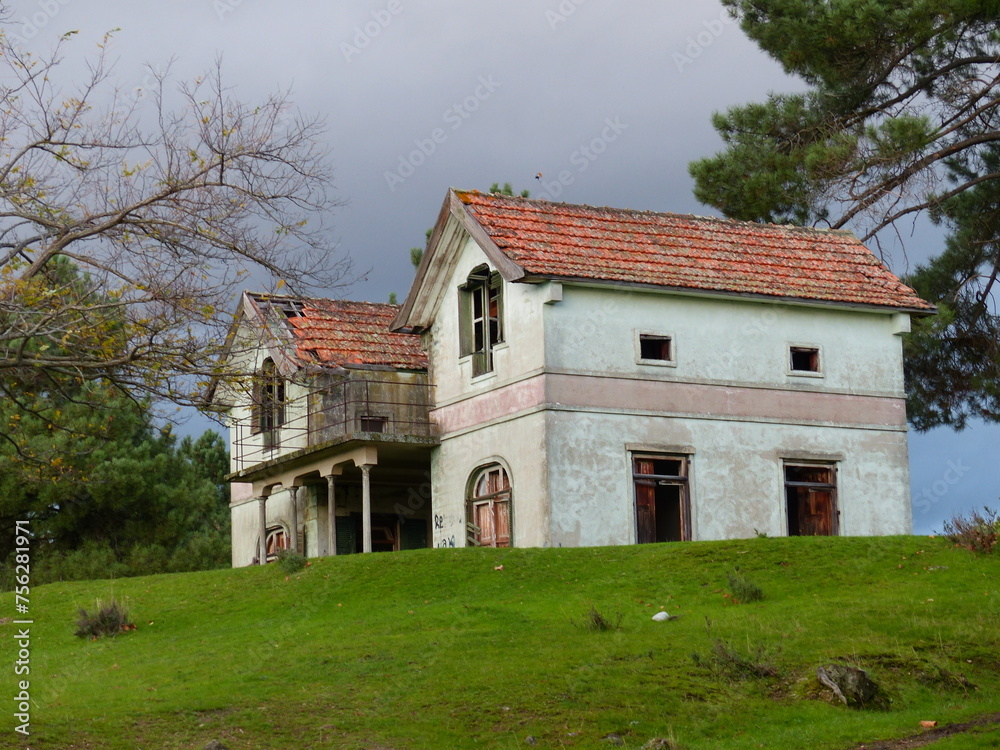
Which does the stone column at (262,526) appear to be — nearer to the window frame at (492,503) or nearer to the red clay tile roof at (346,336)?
the red clay tile roof at (346,336)

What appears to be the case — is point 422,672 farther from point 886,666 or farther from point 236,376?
point 886,666

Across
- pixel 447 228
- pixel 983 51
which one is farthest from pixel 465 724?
pixel 983 51

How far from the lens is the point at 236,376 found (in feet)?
58.3

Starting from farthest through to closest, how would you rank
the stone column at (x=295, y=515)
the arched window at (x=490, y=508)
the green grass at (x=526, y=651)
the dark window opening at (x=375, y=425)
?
the stone column at (x=295, y=515) → the dark window opening at (x=375, y=425) → the arched window at (x=490, y=508) → the green grass at (x=526, y=651)

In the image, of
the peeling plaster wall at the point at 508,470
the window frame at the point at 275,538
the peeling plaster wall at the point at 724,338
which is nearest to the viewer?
the peeling plaster wall at the point at 508,470

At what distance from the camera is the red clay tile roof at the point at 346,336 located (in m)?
36.2

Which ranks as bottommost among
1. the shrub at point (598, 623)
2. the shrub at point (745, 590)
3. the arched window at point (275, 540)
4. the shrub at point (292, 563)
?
the shrub at point (598, 623)

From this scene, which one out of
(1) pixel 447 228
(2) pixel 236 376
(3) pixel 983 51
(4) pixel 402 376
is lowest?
(2) pixel 236 376

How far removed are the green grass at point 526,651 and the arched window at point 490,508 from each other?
509cm

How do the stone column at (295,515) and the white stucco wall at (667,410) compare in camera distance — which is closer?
the white stucco wall at (667,410)

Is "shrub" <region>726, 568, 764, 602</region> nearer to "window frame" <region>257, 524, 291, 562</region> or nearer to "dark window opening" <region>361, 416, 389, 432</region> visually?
"dark window opening" <region>361, 416, 389, 432</region>

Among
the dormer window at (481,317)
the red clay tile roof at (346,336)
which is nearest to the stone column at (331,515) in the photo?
the red clay tile roof at (346,336)

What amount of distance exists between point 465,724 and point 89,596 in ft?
43.6

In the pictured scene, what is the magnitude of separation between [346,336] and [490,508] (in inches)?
307
